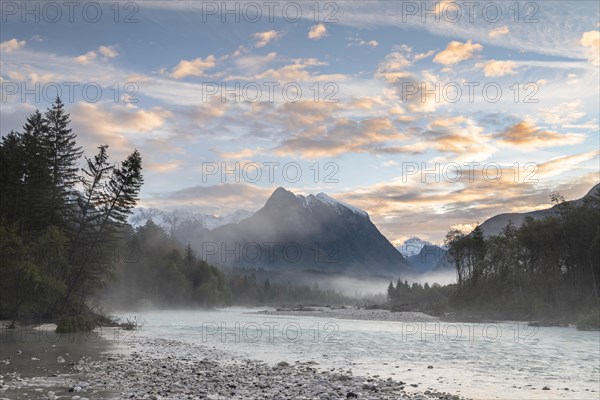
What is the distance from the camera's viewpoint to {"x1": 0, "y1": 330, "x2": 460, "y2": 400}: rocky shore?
1634cm

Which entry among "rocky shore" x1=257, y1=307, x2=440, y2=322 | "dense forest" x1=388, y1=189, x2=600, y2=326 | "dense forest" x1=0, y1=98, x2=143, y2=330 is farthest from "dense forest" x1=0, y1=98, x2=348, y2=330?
"dense forest" x1=388, y1=189, x2=600, y2=326

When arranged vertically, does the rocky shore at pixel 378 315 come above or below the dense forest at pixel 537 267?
below

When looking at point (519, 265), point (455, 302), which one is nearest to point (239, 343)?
point (519, 265)

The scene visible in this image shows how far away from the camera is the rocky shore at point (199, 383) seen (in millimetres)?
16344

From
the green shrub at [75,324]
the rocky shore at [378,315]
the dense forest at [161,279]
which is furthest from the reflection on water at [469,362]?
the dense forest at [161,279]

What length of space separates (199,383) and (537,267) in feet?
313

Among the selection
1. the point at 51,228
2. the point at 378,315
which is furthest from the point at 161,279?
the point at 51,228

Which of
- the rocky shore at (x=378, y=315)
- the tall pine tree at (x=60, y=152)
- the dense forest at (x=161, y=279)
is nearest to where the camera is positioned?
the tall pine tree at (x=60, y=152)

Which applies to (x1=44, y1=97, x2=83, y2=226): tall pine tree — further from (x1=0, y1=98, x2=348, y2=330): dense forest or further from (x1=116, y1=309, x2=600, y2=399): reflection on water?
(x1=116, y1=309, x2=600, y2=399): reflection on water

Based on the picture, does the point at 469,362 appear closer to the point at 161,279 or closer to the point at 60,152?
the point at 60,152

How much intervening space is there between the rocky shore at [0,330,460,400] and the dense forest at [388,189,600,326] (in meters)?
62.4

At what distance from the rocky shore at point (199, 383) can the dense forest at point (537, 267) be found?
6244 centimetres

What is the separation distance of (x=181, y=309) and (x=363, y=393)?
14800cm

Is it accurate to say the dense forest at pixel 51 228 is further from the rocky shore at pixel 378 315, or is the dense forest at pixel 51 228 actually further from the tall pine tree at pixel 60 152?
the rocky shore at pixel 378 315
